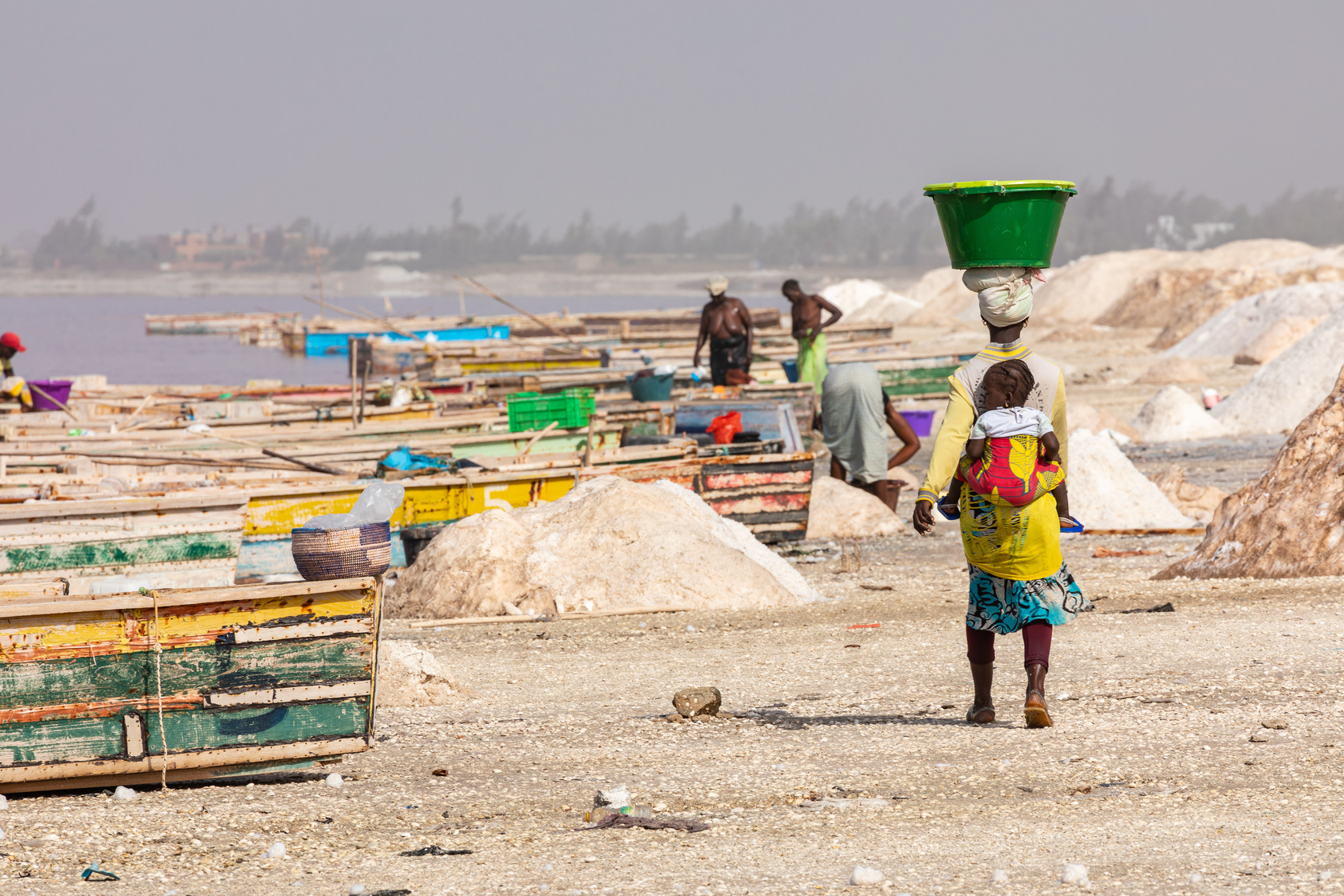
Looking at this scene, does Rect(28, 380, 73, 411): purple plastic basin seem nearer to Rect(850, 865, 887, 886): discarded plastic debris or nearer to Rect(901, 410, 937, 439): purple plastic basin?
Rect(901, 410, 937, 439): purple plastic basin

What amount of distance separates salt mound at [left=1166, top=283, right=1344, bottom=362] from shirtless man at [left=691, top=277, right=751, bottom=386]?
16.5 m

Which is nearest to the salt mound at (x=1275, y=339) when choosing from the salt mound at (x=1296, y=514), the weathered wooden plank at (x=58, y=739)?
the salt mound at (x=1296, y=514)

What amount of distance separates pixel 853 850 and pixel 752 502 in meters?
7.98

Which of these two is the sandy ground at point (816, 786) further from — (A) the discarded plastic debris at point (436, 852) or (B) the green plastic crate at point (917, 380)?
(B) the green plastic crate at point (917, 380)

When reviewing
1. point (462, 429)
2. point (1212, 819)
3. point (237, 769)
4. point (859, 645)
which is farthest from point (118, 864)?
point (462, 429)

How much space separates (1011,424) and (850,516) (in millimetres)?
7496

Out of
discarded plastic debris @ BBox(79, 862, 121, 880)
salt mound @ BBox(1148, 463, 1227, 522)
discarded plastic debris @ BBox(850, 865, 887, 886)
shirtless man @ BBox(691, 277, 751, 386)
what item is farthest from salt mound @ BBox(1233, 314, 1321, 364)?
discarded plastic debris @ BBox(79, 862, 121, 880)

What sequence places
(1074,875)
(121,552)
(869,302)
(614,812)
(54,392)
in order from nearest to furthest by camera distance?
(1074,875) → (614,812) → (121,552) → (54,392) → (869,302)

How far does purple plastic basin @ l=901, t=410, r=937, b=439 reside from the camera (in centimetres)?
1980

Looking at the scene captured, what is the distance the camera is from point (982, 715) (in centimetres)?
595

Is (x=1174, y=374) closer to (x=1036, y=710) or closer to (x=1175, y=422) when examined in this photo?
(x=1175, y=422)

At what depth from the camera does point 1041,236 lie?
217 inches

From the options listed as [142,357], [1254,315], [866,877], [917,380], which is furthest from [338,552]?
[142,357]

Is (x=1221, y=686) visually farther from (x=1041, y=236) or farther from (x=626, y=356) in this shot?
(x=626, y=356)
